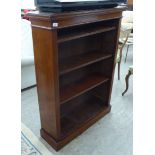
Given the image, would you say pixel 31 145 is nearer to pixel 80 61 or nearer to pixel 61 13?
pixel 80 61

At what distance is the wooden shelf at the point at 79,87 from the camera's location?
1.57 m

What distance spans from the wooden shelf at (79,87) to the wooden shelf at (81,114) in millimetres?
365

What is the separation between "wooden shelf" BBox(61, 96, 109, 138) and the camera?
178 centimetres

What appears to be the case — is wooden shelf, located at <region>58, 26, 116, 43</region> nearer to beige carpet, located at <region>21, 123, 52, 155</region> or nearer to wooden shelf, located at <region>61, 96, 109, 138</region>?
wooden shelf, located at <region>61, 96, 109, 138</region>

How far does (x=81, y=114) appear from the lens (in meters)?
1.99

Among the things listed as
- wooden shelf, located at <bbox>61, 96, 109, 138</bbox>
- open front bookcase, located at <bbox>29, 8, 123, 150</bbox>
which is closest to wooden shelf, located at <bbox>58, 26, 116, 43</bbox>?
open front bookcase, located at <bbox>29, 8, 123, 150</bbox>

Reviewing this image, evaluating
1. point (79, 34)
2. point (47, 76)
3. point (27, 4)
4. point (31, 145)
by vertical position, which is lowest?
point (31, 145)

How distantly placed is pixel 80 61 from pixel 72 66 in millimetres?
146

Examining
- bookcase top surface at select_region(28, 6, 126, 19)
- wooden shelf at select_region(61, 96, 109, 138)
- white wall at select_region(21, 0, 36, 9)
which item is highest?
white wall at select_region(21, 0, 36, 9)

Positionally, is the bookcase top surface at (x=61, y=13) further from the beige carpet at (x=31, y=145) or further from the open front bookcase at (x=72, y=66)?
the beige carpet at (x=31, y=145)

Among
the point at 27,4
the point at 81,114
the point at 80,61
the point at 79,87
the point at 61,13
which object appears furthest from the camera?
the point at 27,4

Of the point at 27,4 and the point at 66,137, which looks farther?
the point at 27,4

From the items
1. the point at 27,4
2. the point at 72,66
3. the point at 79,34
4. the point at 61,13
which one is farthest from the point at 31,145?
the point at 27,4
